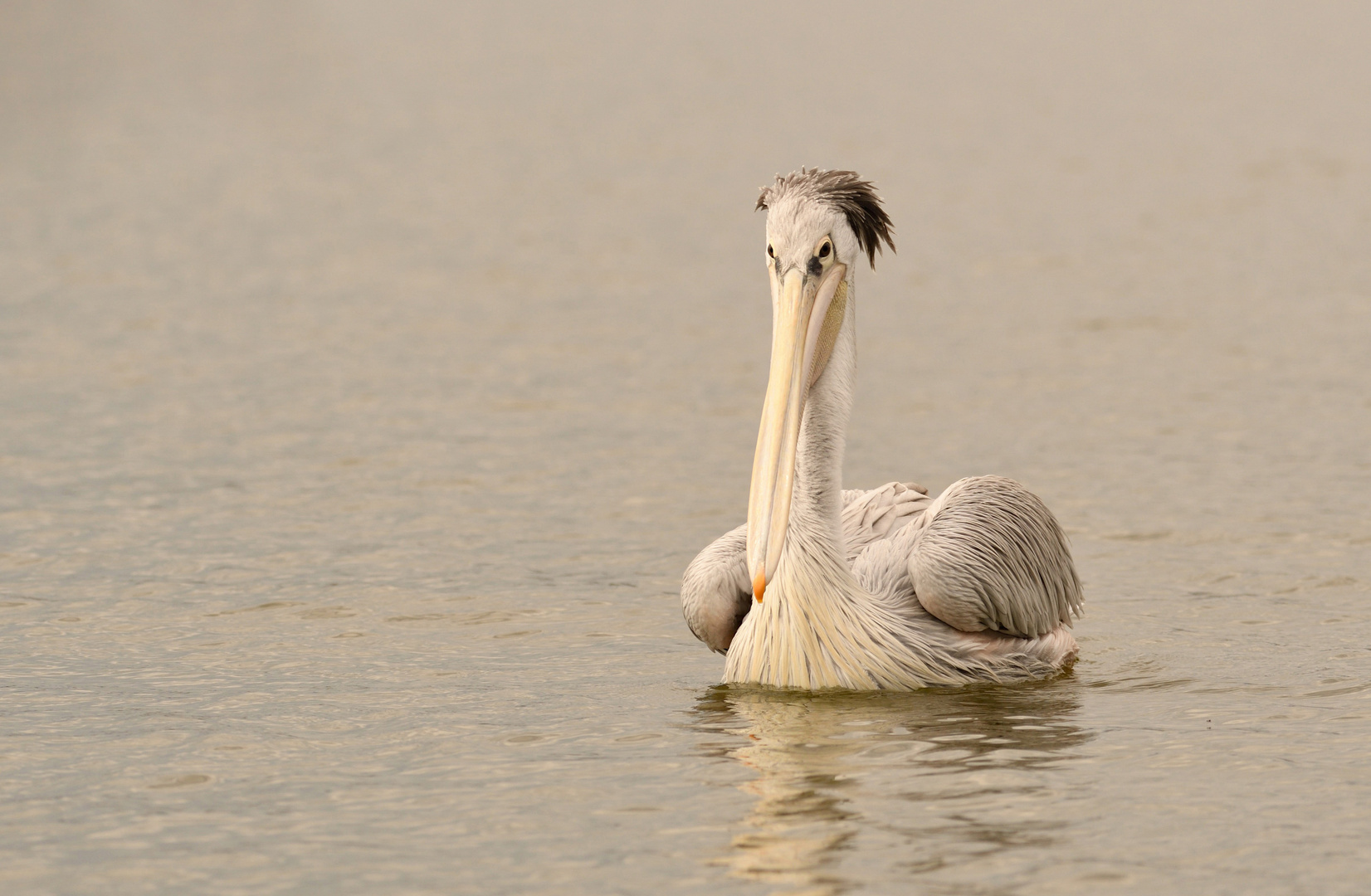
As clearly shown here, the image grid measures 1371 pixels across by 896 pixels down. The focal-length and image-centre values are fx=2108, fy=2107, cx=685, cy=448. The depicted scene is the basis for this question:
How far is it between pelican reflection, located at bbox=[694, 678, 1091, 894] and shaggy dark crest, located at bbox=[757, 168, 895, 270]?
188cm

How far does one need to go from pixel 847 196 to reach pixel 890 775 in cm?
246

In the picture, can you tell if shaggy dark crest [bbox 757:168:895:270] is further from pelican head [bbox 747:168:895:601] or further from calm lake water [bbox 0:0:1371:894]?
calm lake water [bbox 0:0:1371:894]

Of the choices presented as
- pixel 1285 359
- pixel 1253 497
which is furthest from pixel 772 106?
pixel 1253 497

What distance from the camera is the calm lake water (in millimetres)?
7145

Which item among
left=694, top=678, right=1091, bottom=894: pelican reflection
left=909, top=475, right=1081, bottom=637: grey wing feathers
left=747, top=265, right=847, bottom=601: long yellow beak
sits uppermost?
left=747, top=265, right=847, bottom=601: long yellow beak

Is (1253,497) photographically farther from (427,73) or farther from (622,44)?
(622,44)

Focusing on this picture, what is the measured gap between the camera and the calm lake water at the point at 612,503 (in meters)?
7.14

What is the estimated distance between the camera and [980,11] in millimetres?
70750

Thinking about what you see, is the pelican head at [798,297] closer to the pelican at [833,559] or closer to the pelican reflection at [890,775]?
the pelican at [833,559]

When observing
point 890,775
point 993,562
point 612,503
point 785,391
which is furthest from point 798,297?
point 612,503

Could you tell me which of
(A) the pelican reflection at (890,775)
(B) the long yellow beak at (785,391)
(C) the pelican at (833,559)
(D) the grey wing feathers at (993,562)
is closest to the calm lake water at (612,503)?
(A) the pelican reflection at (890,775)

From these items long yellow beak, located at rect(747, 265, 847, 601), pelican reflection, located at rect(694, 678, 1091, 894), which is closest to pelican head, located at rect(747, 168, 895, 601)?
long yellow beak, located at rect(747, 265, 847, 601)

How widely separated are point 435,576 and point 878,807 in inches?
184

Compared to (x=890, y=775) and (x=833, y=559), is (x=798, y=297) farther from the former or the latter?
(x=890, y=775)
